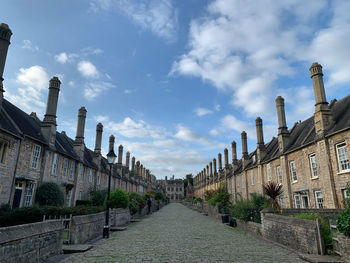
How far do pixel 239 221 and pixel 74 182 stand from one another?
18061 mm

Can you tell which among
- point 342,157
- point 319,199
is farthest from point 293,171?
point 342,157

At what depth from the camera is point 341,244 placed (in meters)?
7.27

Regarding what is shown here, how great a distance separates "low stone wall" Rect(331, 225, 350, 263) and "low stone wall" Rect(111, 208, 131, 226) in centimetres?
1338

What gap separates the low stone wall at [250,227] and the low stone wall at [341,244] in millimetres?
5371

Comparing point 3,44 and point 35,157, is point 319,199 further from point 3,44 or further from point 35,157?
point 3,44

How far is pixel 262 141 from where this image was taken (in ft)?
96.2

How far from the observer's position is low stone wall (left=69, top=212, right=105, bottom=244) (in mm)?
9867

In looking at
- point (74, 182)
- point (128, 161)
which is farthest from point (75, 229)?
point (128, 161)

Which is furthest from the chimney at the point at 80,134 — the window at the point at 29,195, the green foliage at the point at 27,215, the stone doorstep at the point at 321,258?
the stone doorstep at the point at 321,258

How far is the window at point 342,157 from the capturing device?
15.2 meters

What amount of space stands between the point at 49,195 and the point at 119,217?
6.04 m

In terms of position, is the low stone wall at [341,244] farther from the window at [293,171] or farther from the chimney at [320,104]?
the window at [293,171]

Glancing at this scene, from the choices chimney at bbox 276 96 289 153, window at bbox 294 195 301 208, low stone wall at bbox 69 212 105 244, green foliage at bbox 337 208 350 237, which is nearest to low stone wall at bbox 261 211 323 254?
green foliage at bbox 337 208 350 237

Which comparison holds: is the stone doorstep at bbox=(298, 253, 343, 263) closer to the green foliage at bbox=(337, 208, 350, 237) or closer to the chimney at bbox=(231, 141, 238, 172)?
the green foliage at bbox=(337, 208, 350, 237)
